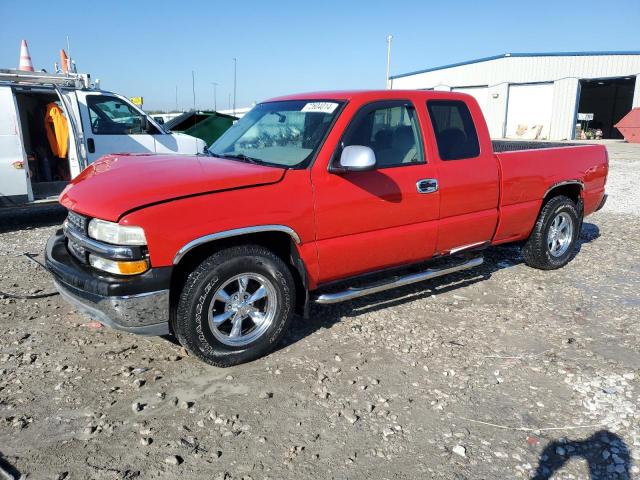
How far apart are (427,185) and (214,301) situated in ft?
6.56

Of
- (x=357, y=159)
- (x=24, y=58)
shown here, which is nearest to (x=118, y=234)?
(x=357, y=159)

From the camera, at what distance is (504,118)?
34625 mm

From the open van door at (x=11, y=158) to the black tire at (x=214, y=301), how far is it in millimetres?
5138

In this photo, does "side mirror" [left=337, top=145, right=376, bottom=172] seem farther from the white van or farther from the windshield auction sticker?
the white van

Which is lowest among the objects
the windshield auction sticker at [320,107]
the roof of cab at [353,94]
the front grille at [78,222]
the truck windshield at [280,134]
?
the front grille at [78,222]

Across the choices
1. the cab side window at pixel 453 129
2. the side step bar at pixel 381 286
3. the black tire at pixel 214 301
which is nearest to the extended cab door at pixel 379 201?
the side step bar at pixel 381 286

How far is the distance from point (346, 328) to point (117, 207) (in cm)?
207

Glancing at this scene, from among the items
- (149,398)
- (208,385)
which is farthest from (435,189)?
(149,398)

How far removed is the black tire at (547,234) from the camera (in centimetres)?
538

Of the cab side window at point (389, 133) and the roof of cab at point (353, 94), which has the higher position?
the roof of cab at point (353, 94)

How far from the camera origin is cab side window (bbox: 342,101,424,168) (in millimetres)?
3883

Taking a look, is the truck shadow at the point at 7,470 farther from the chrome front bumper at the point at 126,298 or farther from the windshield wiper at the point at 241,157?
the windshield wiper at the point at 241,157

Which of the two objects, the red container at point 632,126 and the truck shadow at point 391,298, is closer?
the truck shadow at point 391,298

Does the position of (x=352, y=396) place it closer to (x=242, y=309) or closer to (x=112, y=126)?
(x=242, y=309)
